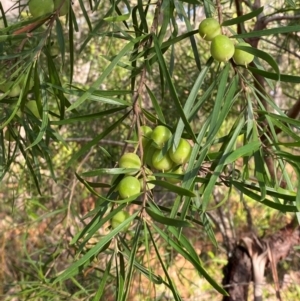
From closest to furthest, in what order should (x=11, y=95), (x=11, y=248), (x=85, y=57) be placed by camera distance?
(x=11, y=95) → (x=85, y=57) → (x=11, y=248)

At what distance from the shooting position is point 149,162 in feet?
1.49

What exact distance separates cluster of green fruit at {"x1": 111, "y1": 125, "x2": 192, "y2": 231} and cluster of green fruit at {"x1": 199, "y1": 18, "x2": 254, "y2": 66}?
3.2 inches

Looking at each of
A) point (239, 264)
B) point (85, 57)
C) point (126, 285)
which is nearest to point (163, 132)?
Result: point (126, 285)

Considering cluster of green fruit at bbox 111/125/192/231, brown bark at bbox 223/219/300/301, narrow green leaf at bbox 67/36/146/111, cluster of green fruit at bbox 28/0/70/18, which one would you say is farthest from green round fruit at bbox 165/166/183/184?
brown bark at bbox 223/219/300/301

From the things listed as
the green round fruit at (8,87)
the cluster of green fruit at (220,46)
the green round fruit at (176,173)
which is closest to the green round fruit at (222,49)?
the cluster of green fruit at (220,46)

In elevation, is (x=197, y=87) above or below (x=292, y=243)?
below

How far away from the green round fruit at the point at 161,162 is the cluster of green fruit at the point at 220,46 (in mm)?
96

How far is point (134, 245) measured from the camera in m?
0.43

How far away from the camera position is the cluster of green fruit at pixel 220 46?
41 centimetres

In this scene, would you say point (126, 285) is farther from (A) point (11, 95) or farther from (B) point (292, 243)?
(B) point (292, 243)

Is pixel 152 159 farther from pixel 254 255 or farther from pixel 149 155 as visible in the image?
pixel 254 255

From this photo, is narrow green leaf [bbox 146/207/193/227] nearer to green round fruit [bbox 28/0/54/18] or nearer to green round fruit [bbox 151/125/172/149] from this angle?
green round fruit [bbox 151/125/172/149]

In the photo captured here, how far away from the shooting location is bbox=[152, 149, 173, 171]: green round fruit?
44 cm

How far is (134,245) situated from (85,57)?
172 centimetres
